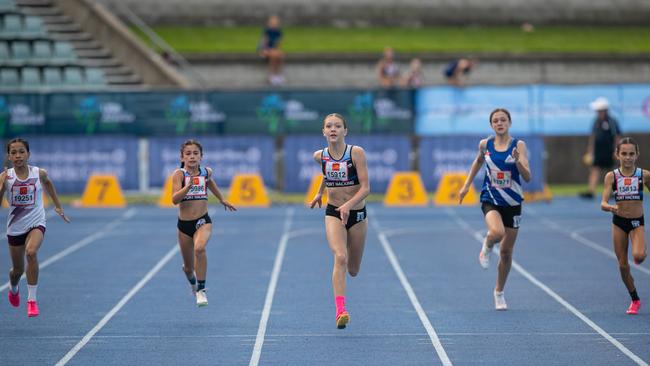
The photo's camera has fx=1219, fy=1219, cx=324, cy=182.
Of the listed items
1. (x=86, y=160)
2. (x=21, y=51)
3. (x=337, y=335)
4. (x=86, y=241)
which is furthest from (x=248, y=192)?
(x=337, y=335)

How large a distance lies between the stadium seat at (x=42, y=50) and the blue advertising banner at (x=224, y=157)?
24.5 feet

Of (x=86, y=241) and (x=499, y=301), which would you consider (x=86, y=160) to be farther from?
(x=499, y=301)

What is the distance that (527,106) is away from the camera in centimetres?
2791

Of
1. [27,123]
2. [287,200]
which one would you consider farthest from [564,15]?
[27,123]

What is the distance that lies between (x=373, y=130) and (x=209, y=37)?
13.6m

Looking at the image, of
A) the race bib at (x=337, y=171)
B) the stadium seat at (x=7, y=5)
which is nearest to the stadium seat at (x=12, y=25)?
the stadium seat at (x=7, y=5)

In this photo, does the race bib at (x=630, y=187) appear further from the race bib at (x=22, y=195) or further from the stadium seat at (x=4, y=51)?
the stadium seat at (x=4, y=51)

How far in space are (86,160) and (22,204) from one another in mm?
15334

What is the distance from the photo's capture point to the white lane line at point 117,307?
1010 cm

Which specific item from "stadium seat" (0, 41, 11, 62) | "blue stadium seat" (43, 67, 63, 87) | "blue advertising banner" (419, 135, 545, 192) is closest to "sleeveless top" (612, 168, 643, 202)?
"blue advertising banner" (419, 135, 545, 192)

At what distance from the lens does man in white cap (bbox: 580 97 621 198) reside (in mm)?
26188

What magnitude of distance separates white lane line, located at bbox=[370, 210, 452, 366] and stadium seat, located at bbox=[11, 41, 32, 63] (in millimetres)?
14843

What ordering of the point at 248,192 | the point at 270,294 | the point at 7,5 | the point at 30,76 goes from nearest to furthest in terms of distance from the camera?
the point at 270,294 → the point at 248,192 → the point at 30,76 → the point at 7,5

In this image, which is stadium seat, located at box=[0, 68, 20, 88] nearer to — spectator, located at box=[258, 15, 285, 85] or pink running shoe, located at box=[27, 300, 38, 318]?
spectator, located at box=[258, 15, 285, 85]
